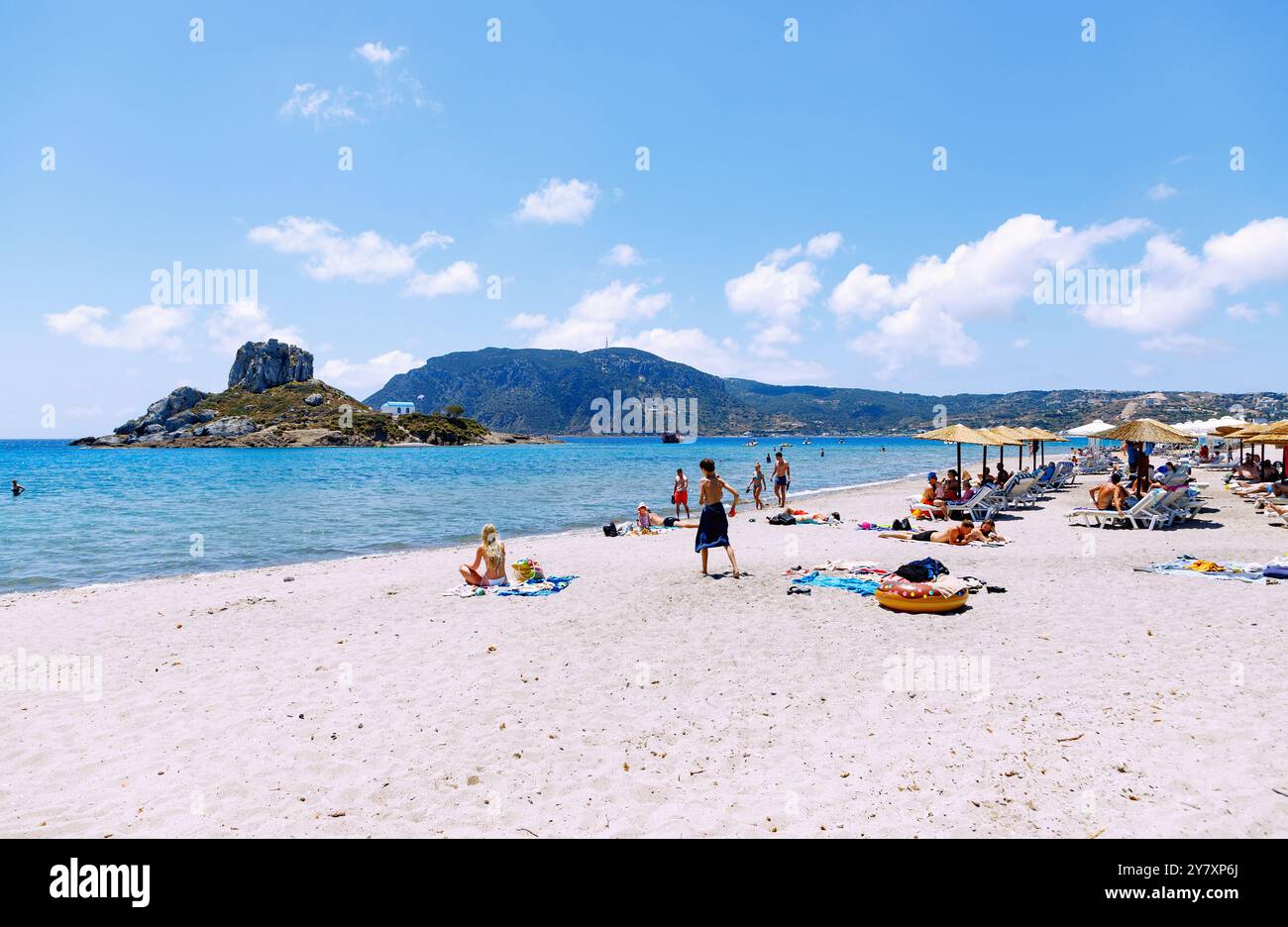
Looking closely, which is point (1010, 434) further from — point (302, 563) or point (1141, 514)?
point (302, 563)

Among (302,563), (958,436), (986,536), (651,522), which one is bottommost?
(302,563)

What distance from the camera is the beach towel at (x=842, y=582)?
912cm

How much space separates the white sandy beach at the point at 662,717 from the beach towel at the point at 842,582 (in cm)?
29

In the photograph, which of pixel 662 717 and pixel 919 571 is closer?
pixel 662 717

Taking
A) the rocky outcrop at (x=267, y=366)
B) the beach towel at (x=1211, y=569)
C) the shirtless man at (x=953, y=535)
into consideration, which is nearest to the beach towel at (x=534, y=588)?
the shirtless man at (x=953, y=535)

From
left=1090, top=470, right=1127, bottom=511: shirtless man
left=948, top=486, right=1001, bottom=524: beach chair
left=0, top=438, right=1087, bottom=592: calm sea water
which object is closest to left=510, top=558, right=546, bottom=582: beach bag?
left=0, top=438, right=1087, bottom=592: calm sea water

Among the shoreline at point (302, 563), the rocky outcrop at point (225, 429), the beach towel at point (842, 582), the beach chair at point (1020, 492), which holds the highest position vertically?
the rocky outcrop at point (225, 429)

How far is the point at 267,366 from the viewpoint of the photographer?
425 feet

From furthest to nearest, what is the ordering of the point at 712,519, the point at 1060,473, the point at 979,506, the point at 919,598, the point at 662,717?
the point at 1060,473 → the point at 979,506 → the point at 712,519 → the point at 919,598 → the point at 662,717

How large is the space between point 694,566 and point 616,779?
7262 mm

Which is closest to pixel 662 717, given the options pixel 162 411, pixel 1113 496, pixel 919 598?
pixel 919 598

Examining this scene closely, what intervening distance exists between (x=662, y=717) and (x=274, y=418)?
421ft

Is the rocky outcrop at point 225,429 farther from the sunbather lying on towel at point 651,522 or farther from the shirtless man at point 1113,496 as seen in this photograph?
the shirtless man at point 1113,496
